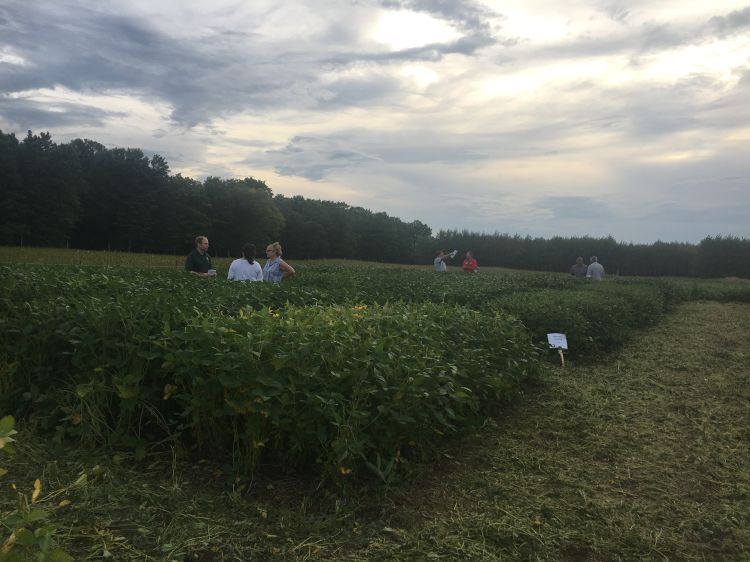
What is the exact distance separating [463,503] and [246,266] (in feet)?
21.9

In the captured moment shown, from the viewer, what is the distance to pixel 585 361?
885 centimetres

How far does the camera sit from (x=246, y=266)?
954 centimetres

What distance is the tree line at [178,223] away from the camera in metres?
44.1

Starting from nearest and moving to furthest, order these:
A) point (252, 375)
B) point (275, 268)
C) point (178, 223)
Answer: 1. point (252, 375)
2. point (275, 268)
3. point (178, 223)

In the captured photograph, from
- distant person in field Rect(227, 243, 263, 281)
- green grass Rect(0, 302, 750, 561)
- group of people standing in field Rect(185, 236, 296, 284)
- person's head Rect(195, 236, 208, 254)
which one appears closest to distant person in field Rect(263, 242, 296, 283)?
group of people standing in field Rect(185, 236, 296, 284)

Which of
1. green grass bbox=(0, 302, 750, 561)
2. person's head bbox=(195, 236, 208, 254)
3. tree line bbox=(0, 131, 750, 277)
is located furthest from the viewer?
tree line bbox=(0, 131, 750, 277)

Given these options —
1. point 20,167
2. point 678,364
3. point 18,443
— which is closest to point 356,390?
point 18,443

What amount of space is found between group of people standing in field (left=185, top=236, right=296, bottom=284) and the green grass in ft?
16.9

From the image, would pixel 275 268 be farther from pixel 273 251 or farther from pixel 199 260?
pixel 199 260

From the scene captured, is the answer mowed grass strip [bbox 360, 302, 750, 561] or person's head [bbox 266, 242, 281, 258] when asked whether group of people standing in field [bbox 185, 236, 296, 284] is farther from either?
mowed grass strip [bbox 360, 302, 750, 561]

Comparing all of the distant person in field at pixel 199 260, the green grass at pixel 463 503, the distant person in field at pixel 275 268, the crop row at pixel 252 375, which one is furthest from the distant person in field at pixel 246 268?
the green grass at pixel 463 503

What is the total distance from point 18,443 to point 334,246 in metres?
70.6

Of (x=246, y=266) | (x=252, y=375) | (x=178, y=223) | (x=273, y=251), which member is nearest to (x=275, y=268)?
(x=273, y=251)

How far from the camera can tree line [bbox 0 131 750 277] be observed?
44.1 metres
